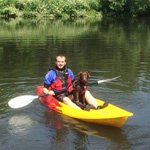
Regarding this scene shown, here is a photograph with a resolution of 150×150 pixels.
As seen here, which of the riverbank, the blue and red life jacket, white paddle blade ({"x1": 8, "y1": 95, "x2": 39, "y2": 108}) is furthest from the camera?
the riverbank

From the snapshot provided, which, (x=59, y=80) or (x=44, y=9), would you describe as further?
(x=44, y=9)

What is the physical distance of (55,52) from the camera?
12.7 meters

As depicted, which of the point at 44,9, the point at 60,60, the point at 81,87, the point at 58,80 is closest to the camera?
the point at 81,87

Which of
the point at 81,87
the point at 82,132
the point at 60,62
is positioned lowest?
the point at 82,132

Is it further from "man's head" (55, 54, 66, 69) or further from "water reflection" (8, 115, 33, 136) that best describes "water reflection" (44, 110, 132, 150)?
"man's head" (55, 54, 66, 69)

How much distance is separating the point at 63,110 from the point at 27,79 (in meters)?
2.95

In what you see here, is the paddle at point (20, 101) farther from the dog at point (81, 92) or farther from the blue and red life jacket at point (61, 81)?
the dog at point (81, 92)

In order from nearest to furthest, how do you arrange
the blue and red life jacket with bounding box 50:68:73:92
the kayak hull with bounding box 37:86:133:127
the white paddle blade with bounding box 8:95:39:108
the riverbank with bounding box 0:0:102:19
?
the kayak hull with bounding box 37:86:133:127, the white paddle blade with bounding box 8:95:39:108, the blue and red life jacket with bounding box 50:68:73:92, the riverbank with bounding box 0:0:102:19

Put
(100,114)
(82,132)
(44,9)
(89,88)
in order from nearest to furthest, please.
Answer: (82,132) → (100,114) → (89,88) → (44,9)

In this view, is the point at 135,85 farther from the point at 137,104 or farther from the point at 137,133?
the point at 137,133

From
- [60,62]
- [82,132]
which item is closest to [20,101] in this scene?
[60,62]

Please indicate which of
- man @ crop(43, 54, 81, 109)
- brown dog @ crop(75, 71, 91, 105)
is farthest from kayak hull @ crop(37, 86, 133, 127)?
brown dog @ crop(75, 71, 91, 105)

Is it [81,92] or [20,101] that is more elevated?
[81,92]

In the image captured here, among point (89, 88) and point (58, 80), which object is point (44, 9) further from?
point (58, 80)
